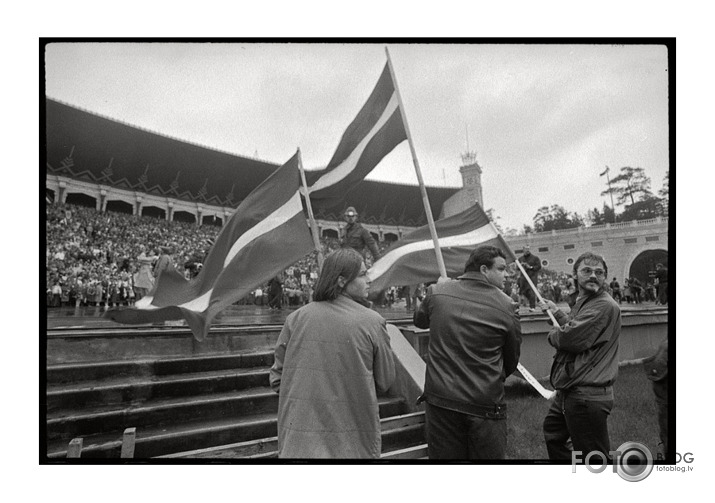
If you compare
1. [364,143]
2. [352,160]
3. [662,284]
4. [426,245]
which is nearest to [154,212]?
[352,160]

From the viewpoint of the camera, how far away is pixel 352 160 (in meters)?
4.43

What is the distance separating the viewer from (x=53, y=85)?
12.5 ft

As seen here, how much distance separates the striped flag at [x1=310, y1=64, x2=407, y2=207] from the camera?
13.5 feet

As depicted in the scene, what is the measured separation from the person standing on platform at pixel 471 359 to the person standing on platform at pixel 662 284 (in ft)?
6.70

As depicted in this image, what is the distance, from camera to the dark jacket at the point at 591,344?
2.88 m

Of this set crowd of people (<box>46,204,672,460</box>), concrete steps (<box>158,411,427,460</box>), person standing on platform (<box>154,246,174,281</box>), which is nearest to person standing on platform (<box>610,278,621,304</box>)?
crowd of people (<box>46,204,672,460</box>)

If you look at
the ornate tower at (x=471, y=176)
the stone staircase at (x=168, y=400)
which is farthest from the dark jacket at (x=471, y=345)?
the ornate tower at (x=471, y=176)

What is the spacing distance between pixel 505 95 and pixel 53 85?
4.33 metres

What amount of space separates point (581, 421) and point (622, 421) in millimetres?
1503

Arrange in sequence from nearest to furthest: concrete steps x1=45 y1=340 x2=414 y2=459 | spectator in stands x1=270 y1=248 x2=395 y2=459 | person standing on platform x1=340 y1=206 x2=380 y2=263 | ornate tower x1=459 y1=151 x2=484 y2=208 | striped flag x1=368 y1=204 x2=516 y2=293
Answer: spectator in stands x1=270 y1=248 x2=395 y2=459 < concrete steps x1=45 y1=340 x2=414 y2=459 < striped flag x1=368 y1=204 x2=516 y2=293 < person standing on platform x1=340 y1=206 x2=380 y2=263 < ornate tower x1=459 y1=151 x2=484 y2=208

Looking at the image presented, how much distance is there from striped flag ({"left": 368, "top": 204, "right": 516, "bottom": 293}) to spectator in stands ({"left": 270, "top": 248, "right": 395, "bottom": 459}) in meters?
1.87

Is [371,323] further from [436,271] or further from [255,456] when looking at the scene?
[436,271]

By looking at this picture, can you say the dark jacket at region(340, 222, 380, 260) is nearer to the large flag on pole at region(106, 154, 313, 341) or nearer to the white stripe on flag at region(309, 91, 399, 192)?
the white stripe on flag at region(309, 91, 399, 192)

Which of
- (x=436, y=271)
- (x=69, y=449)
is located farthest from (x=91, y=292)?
(x=436, y=271)
